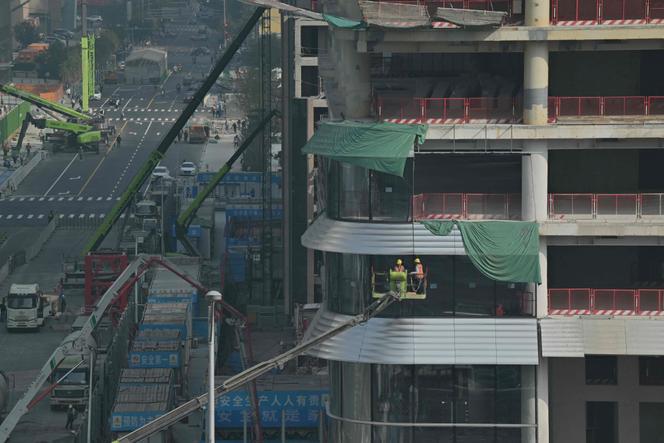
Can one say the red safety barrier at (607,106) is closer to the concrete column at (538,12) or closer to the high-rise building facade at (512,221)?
the high-rise building facade at (512,221)

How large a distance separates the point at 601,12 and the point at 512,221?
7.35m

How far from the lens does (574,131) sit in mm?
77562

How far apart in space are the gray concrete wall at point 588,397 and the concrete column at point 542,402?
2.32 m

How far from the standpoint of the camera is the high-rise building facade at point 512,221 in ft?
253

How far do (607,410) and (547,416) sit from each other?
146 inches

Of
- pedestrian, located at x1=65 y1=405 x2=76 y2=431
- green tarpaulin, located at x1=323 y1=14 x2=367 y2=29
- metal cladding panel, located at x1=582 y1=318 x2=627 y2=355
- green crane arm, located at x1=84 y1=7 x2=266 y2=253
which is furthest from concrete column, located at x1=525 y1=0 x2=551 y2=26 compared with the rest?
green crane arm, located at x1=84 y1=7 x2=266 y2=253

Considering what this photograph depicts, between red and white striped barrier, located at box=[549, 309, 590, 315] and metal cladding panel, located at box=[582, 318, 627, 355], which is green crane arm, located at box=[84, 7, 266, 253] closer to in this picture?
red and white striped barrier, located at box=[549, 309, 590, 315]

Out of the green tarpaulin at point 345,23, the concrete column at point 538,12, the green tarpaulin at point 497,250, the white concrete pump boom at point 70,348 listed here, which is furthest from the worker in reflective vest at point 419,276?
the white concrete pump boom at point 70,348

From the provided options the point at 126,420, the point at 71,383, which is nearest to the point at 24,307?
the point at 71,383

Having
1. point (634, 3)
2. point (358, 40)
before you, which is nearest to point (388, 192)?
point (358, 40)

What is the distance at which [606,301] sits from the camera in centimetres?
7906

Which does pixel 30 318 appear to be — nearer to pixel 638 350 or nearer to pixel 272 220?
pixel 272 220

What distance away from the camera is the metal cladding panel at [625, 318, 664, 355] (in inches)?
3046

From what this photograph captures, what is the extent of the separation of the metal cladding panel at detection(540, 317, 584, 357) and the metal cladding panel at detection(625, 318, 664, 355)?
1.58 m
